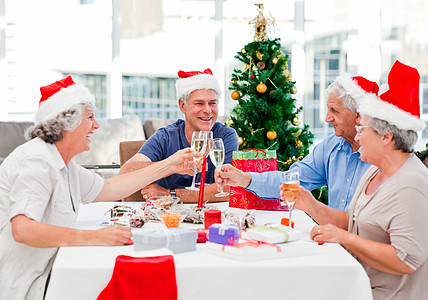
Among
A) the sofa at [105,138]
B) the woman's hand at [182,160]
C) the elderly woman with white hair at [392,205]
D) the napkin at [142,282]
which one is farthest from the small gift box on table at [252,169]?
the sofa at [105,138]

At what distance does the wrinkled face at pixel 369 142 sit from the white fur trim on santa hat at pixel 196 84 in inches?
56.2

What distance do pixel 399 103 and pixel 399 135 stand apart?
0.45 feet

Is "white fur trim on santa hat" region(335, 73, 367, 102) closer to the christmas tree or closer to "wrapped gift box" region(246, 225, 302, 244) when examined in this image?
"wrapped gift box" region(246, 225, 302, 244)

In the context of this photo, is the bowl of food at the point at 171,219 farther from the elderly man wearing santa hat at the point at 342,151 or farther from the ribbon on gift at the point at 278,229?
the elderly man wearing santa hat at the point at 342,151

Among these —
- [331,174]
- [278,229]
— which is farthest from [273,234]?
[331,174]

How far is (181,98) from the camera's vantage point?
3.25 metres

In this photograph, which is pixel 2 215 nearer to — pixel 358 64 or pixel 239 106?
pixel 239 106

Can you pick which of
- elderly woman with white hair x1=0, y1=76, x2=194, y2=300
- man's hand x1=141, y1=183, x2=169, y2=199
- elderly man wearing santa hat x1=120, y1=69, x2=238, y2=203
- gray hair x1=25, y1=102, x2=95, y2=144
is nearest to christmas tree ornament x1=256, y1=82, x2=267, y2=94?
elderly man wearing santa hat x1=120, y1=69, x2=238, y2=203

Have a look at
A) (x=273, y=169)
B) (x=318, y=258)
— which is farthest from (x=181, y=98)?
(x=318, y=258)

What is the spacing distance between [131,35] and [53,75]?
4.04ft

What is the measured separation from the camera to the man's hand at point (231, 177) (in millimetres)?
2398

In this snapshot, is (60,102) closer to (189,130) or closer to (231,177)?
(231,177)

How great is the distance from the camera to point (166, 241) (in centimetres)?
160

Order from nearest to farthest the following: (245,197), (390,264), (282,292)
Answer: (282,292) < (390,264) < (245,197)
